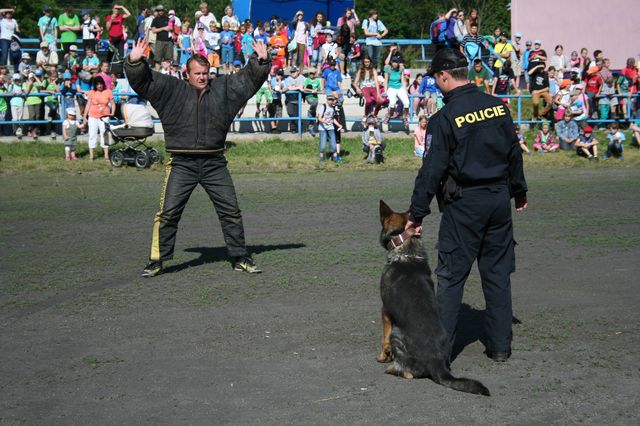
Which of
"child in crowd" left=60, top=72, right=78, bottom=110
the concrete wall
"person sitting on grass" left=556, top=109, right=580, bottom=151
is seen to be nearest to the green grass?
"person sitting on grass" left=556, top=109, right=580, bottom=151

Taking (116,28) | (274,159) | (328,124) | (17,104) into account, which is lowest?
(274,159)

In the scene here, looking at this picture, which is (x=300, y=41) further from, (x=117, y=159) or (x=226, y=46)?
(x=117, y=159)

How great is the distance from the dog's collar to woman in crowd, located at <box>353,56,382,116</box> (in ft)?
49.1

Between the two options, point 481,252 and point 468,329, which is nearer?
point 481,252

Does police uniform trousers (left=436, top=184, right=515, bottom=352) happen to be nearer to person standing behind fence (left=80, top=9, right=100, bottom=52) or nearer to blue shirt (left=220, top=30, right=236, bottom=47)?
blue shirt (left=220, top=30, right=236, bottom=47)

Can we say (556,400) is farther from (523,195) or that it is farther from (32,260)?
(32,260)

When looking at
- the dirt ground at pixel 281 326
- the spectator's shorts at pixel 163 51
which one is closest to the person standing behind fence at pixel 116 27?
the spectator's shorts at pixel 163 51

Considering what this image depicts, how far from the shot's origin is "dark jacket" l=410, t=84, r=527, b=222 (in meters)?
5.75

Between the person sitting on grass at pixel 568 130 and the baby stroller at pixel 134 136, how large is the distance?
31.0 ft

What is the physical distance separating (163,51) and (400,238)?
18552 millimetres

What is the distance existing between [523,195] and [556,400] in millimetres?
1512

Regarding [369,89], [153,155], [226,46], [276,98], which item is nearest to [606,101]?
[369,89]

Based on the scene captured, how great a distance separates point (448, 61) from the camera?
19.1 ft

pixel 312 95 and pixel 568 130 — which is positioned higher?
pixel 312 95
